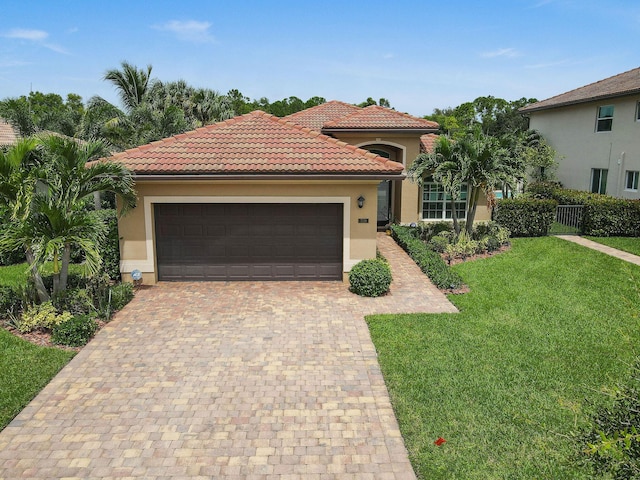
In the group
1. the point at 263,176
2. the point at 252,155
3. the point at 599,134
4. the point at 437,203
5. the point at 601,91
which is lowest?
the point at 437,203

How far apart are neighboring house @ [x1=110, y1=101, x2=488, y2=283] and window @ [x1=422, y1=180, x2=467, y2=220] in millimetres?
8401

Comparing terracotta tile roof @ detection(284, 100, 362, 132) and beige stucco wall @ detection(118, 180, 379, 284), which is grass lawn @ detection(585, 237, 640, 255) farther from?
terracotta tile roof @ detection(284, 100, 362, 132)

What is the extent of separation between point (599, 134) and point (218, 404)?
23497 mm

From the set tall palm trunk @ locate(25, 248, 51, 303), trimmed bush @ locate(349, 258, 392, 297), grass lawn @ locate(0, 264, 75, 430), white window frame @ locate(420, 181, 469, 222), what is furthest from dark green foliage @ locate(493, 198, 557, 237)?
grass lawn @ locate(0, 264, 75, 430)

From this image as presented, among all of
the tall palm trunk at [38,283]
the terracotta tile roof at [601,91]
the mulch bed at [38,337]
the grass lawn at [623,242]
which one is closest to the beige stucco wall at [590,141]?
the terracotta tile roof at [601,91]

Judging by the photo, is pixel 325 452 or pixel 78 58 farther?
pixel 78 58

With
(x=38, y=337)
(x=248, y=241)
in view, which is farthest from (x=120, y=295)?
(x=248, y=241)

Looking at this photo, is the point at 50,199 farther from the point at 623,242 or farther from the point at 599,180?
the point at 599,180

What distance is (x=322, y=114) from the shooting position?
80.5 feet

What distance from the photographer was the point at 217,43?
20.1 meters

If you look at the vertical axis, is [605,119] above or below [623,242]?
above

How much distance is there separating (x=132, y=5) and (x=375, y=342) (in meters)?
14.0

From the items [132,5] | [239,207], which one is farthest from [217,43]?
[239,207]

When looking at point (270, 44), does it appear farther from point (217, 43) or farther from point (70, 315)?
point (70, 315)
